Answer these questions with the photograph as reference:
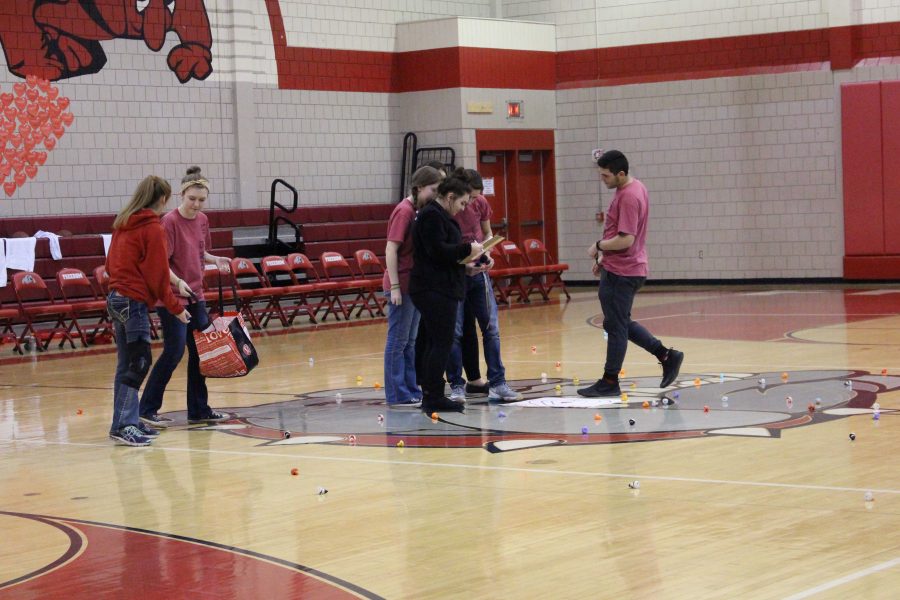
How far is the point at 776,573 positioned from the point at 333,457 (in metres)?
3.44

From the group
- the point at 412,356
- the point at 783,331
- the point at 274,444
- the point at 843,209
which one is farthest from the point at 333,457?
the point at 843,209

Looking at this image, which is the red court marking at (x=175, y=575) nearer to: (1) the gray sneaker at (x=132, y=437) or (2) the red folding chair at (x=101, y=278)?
(1) the gray sneaker at (x=132, y=437)

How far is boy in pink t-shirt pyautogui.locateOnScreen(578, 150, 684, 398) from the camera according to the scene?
9.54 m

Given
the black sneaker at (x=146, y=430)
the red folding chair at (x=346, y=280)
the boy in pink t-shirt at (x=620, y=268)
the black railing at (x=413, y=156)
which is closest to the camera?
the black sneaker at (x=146, y=430)

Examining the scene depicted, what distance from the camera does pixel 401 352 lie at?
9.76m

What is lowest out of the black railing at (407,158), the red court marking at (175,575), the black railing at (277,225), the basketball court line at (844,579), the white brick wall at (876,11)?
the red court marking at (175,575)

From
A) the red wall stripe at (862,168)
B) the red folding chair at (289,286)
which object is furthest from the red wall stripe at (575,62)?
the red folding chair at (289,286)

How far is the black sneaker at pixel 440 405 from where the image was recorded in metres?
9.14

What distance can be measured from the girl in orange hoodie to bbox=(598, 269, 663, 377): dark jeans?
2949 mm

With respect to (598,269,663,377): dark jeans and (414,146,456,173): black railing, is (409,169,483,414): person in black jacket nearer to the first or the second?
(598,269,663,377): dark jeans

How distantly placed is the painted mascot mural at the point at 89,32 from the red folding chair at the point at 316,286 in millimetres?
3090

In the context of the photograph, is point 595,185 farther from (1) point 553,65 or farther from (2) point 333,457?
(2) point 333,457

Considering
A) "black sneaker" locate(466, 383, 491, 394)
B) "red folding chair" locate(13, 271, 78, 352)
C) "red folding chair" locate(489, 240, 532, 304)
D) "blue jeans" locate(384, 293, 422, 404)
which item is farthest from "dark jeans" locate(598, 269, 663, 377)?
"red folding chair" locate(489, 240, 532, 304)

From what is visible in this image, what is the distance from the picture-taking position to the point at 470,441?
8.06 meters
